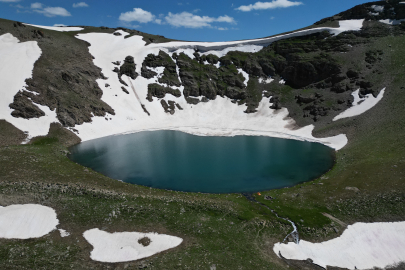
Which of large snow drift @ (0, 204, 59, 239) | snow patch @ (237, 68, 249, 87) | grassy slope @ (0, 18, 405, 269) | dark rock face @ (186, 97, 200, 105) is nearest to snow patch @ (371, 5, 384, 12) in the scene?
snow patch @ (237, 68, 249, 87)

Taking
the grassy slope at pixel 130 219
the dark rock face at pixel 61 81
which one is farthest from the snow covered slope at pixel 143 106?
the grassy slope at pixel 130 219

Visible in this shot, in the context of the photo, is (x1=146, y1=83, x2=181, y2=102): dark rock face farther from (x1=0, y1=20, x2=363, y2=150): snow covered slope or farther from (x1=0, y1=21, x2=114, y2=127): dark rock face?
(x1=0, y1=21, x2=114, y2=127): dark rock face

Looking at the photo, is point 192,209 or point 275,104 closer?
point 192,209

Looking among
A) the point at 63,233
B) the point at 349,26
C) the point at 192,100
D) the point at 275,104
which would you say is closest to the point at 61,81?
the point at 192,100

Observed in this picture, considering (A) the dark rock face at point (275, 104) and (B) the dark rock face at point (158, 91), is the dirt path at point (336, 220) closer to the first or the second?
(A) the dark rock face at point (275, 104)

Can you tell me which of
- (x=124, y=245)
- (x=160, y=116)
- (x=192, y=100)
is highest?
(x=192, y=100)

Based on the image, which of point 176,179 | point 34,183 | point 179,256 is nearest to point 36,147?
point 34,183

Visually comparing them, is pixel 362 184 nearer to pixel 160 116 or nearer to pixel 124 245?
pixel 124 245
